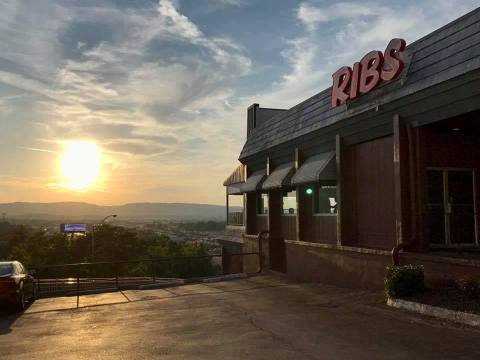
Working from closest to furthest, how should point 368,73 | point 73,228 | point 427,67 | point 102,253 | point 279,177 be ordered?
point 427,67 < point 368,73 < point 279,177 < point 102,253 < point 73,228

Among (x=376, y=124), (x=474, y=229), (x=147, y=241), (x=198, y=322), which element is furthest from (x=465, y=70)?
(x=147, y=241)

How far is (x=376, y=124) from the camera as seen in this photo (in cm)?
Answer: 1451

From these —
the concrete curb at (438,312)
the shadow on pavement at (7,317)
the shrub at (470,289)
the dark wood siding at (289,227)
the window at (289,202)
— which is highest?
the window at (289,202)

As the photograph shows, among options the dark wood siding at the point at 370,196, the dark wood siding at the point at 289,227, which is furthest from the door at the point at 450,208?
the dark wood siding at the point at 289,227

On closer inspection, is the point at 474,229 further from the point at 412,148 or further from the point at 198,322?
the point at 198,322

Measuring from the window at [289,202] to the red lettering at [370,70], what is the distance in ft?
25.3

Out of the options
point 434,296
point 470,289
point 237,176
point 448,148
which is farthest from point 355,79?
point 237,176

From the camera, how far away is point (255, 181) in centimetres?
2408

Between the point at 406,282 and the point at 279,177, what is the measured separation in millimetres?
10150

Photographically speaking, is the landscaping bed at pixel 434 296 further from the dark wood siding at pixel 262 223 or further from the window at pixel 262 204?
the window at pixel 262 204

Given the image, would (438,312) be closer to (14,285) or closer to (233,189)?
(14,285)

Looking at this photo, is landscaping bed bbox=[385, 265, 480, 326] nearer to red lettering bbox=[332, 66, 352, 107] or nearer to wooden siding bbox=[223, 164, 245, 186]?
red lettering bbox=[332, 66, 352, 107]

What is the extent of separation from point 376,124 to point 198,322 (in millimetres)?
8115

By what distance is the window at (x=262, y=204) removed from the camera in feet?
80.6
